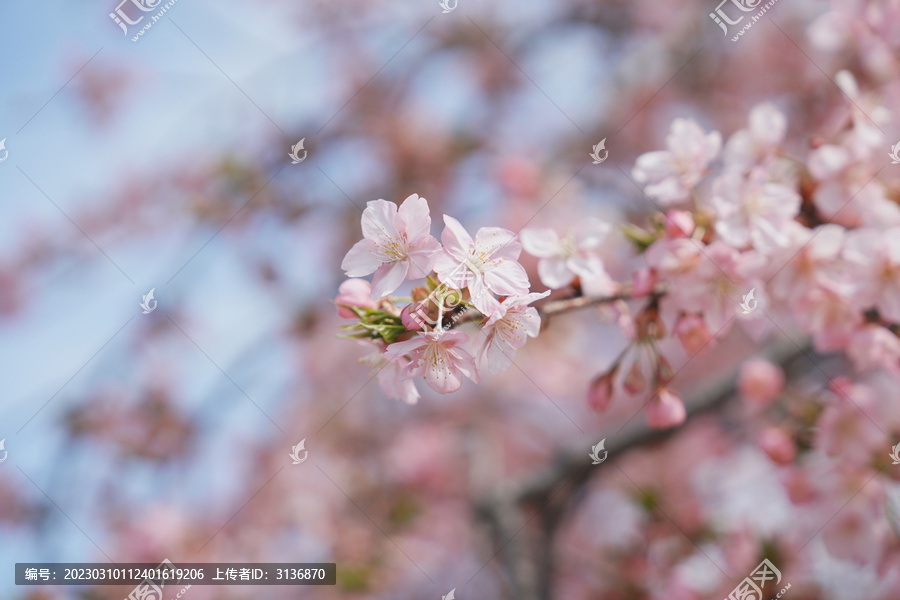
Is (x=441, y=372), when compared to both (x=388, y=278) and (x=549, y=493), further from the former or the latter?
(x=549, y=493)

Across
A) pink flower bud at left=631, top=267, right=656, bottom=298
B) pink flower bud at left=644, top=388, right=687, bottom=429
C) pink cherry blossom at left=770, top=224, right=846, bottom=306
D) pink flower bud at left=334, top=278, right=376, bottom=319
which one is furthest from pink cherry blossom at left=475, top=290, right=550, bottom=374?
pink cherry blossom at left=770, top=224, right=846, bottom=306

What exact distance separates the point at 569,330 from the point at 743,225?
7.73ft

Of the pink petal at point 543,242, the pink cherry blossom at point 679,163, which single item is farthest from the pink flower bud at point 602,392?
the pink cherry blossom at point 679,163

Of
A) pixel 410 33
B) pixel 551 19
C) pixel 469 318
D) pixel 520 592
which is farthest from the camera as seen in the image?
pixel 410 33

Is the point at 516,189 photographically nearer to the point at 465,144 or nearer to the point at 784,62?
the point at 465,144

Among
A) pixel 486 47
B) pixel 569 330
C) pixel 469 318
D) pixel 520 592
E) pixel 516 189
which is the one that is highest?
pixel 486 47

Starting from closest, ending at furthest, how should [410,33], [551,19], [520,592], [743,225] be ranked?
[743,225], [520,592], [551,19], [410,33]

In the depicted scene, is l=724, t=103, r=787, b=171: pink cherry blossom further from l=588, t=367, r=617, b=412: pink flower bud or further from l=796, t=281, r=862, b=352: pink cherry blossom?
l=588, t=367, r=617, b=412: pink flower bud

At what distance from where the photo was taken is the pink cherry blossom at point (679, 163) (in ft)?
4.07

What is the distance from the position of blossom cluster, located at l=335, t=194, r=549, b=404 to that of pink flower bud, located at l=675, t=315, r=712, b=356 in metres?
0.45

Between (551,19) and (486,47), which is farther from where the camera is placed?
(486,47)

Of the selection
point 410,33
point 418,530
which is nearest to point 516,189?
point 410,33

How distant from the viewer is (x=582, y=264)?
45.3 inches

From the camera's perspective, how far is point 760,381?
1896 millimetres
